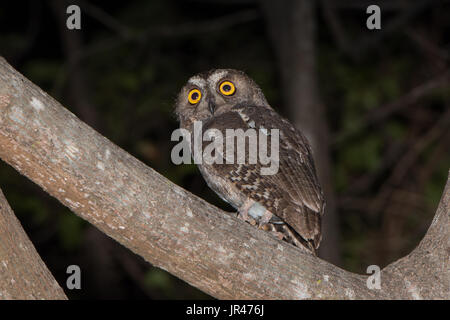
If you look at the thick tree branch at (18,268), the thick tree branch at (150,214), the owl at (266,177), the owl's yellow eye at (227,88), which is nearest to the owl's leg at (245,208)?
the owl at (266,177)

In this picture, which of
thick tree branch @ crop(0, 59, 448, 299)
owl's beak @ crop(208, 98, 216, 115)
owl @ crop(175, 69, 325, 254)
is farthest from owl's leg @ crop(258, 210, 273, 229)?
owl's beak @ crop(208, 98, 216, 115)

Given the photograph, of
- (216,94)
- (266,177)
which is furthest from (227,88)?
(266,177)

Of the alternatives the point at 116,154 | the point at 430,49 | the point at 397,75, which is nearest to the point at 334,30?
the point at 430,49

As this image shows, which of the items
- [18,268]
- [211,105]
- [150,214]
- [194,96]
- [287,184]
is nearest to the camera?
[18,268]

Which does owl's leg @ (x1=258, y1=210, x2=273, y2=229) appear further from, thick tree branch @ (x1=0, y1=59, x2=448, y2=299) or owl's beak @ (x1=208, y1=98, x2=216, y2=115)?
owl's beak @ (x1=208, y1=98, x2=216, y2=115)

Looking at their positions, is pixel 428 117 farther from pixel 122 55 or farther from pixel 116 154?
pixel 116 154

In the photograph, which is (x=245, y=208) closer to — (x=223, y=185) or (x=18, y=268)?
(x=223, y=185)
